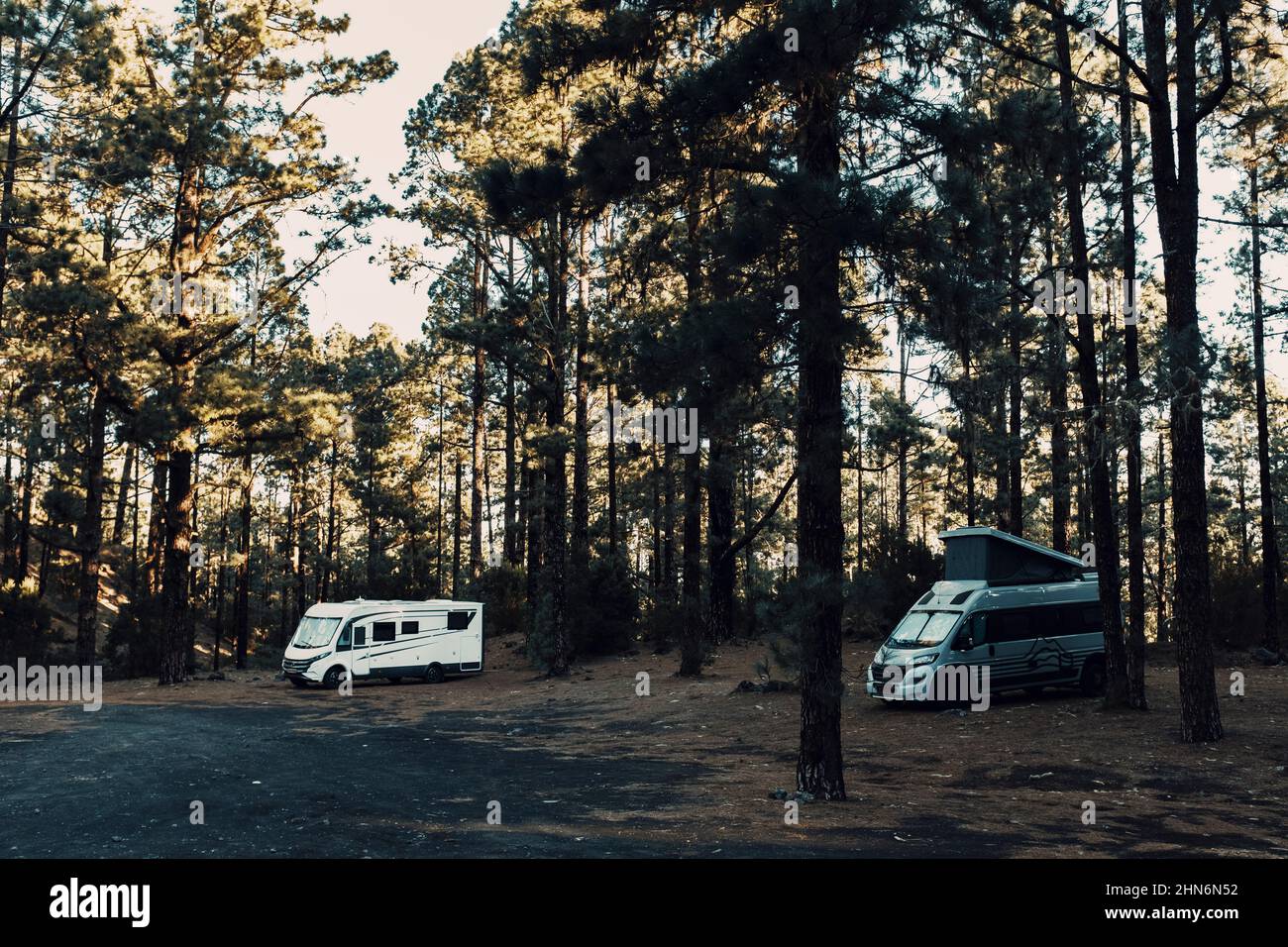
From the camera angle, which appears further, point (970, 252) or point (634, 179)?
point (634, 179)

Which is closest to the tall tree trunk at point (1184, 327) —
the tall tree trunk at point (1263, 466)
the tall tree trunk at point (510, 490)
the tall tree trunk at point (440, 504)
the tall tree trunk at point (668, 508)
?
the tall tree trunk at point (1263, 466)

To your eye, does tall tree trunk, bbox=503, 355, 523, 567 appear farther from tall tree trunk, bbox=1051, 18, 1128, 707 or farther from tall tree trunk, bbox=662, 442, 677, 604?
tall tree trunk, bbox=1051, 18, 1128, 707

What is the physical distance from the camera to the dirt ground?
887 centimetres

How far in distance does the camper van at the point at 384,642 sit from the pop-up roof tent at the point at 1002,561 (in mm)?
14837

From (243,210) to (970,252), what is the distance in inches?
840

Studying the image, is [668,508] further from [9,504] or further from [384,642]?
[9,504]

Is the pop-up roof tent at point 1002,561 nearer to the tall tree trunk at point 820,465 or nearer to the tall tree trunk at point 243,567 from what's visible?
the tall tree trunk at point 820,465

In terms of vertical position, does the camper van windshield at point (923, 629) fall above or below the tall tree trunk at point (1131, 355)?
below

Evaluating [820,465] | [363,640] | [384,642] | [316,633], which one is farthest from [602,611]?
[820,465]

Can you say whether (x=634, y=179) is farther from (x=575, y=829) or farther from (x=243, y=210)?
(x=243, y=210)

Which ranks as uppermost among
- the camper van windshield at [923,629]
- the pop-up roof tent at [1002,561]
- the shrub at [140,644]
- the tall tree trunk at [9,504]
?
the tall tree trunk at [9,504]

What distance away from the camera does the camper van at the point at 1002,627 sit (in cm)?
1844
